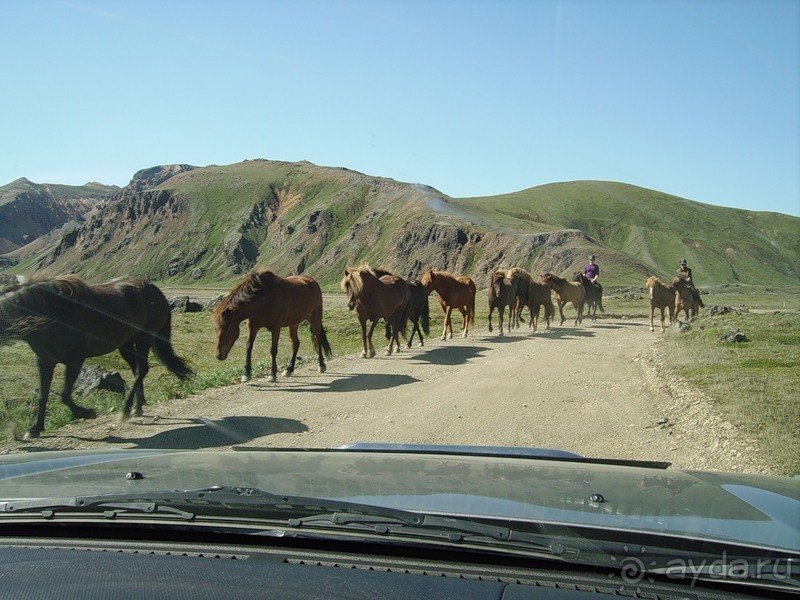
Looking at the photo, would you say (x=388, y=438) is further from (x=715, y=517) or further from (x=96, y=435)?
(x=715, y=517)

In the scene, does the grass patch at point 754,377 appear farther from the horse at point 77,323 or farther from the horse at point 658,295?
the horse at point 77,323

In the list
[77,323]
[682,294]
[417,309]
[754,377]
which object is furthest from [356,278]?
[682,294]

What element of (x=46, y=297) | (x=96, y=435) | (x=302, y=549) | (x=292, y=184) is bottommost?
(x=96, y=435)

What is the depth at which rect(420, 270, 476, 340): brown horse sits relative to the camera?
24.1 meters

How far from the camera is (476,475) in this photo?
3.92 m

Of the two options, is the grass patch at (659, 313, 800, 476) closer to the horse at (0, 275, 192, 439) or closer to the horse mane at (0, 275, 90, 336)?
the horse at (0, 275, 192, 439)

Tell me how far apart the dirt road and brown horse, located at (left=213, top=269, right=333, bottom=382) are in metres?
0.79

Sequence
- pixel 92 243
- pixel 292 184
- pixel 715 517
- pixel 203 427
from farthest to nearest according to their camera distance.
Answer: pixel 292 184, pixel 92 243, pixel 203 427, pixel 715 517

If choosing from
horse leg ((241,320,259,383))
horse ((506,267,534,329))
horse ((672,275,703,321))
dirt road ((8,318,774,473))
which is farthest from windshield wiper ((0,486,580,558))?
horse ((672,275,703,321))

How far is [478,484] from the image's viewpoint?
3.65 metres

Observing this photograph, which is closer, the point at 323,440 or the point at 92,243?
the point at 323,440

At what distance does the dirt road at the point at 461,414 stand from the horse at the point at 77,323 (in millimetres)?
715

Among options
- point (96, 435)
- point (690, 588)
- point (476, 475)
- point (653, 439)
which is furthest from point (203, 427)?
point (690, 588)

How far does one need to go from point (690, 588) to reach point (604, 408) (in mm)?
9192
